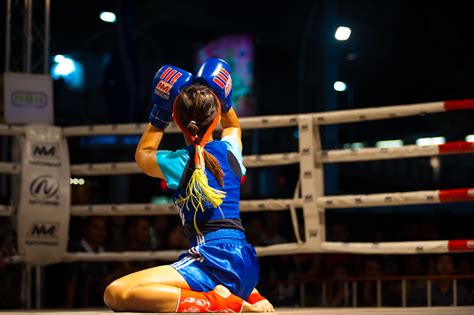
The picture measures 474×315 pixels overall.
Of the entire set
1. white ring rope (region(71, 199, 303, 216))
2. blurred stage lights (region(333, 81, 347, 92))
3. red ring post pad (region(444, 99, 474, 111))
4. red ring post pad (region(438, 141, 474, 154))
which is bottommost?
white ring rope (region(71, 199, 303, 216))

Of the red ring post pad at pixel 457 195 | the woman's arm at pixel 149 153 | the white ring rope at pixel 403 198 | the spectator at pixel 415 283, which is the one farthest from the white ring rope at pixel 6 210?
the spectator at pixel 415 283

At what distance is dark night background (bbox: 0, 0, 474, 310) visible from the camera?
8156mm

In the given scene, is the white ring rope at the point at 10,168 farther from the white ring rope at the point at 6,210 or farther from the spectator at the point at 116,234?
the spectator at the point at 116,234

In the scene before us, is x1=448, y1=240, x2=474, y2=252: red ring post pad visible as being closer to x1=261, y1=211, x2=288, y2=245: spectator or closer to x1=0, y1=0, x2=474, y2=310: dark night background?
x1=261, y1=211, x2=288, y2=245: spectator

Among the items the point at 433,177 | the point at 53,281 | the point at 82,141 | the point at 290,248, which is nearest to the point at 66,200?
the point at 53,281

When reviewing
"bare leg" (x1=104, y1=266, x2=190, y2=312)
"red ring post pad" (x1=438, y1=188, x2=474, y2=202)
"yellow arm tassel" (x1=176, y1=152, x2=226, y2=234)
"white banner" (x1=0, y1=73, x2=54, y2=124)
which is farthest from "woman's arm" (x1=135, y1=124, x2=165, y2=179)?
"white banner" (x1=0, y1=73, x2=54, y2=124)

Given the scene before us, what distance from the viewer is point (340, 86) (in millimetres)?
8781

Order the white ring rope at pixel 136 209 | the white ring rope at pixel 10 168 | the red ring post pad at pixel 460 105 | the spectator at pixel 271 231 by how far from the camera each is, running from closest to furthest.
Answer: the red ring post pad at pixel 460 105, the white ring rope at pixel 136 209, the white ring rope at pixel 10 168, the spectator at pixel 271 231

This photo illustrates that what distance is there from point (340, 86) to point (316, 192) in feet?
14.1

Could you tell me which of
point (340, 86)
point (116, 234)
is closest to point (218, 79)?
point (116, 234)

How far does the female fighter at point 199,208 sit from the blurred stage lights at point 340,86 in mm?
5158

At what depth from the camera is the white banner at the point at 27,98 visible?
522 cm

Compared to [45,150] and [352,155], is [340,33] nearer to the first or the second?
[352,155]

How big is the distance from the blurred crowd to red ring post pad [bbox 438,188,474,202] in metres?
0.96
